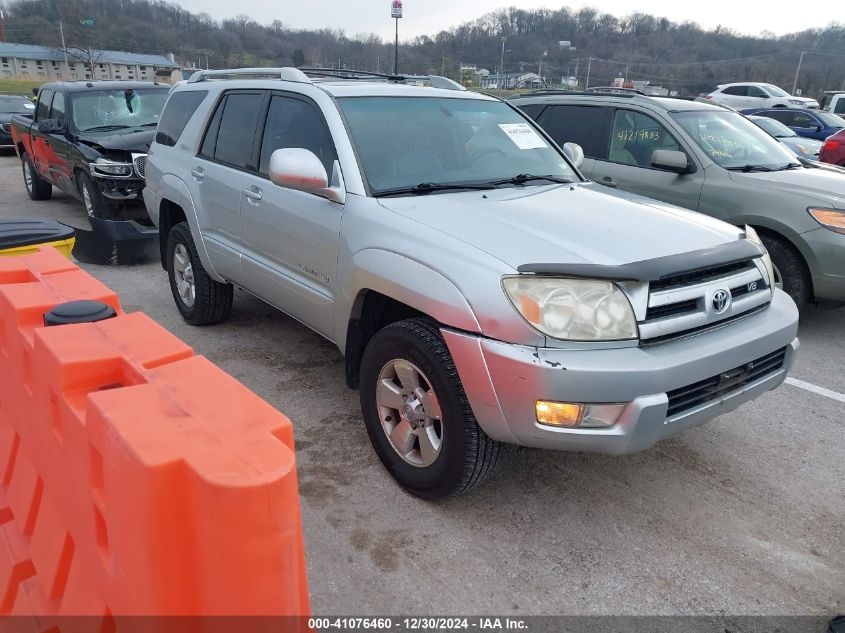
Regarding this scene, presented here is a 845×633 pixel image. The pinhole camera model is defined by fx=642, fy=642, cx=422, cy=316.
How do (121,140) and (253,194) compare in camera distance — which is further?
(121,140)

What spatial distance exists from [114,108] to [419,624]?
860 centimetres

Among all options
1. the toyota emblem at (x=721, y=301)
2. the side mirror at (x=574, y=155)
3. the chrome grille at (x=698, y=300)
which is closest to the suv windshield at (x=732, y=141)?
the side mirror at (x=574, y=155)

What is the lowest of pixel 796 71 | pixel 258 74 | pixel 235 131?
pixel 235 131

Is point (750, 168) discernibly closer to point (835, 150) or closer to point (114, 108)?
point (835, 150)

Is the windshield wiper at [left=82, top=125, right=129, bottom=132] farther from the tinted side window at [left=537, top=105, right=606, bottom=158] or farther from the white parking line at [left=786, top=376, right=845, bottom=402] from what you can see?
the white parking line at [left=786, top=376, right=845, bottom=402]

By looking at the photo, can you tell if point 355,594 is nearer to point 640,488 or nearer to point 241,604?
point 241,604

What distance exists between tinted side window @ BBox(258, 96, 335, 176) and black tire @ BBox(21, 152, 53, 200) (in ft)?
26.3

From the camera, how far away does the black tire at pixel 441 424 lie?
261cm

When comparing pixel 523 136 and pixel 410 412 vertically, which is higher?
pixel 523 136

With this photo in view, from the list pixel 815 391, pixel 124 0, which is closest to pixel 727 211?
pixel 815 391

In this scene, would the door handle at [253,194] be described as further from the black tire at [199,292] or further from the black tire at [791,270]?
the black tire at [791,270]

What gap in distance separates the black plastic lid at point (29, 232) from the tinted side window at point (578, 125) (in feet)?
15.3

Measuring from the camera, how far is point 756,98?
2484cm

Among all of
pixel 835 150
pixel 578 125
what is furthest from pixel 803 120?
pixel 578 125
